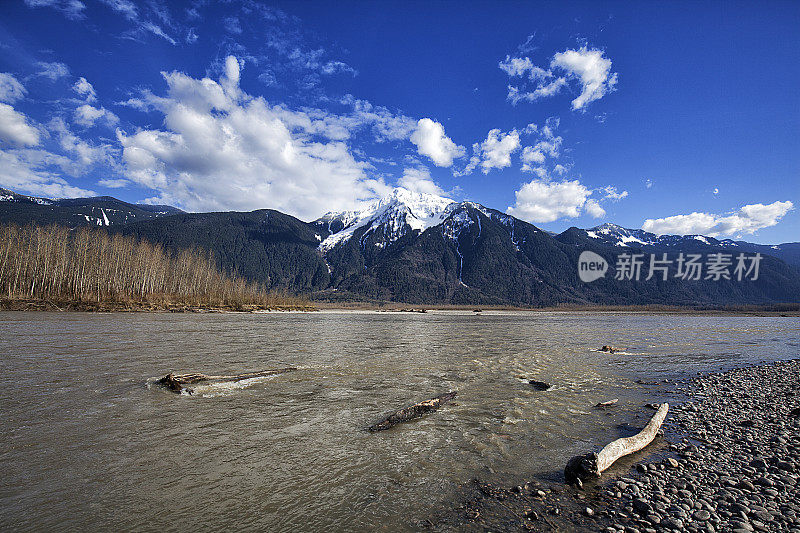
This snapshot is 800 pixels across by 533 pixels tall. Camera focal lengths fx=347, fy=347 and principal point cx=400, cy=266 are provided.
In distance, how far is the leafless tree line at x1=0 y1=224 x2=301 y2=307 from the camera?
7600 centimetres

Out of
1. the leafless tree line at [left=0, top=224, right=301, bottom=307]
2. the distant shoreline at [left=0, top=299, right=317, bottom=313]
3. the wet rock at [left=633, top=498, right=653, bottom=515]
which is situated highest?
the wet rock at [left=633, top=498, right=653, bottom=515]

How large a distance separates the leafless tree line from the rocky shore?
95236 mm

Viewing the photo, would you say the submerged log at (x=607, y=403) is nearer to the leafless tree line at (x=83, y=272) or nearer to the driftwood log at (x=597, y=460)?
the driftwood log at (x=597, y=460)

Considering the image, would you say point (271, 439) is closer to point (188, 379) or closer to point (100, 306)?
point (188, 379)

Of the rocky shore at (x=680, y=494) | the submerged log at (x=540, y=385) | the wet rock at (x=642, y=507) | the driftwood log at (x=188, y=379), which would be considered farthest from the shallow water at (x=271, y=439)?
the wet rock at (x=642, y=507)

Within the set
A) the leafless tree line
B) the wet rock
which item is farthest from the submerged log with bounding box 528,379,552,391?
the leafless tree line

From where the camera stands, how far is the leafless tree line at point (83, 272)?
249ft

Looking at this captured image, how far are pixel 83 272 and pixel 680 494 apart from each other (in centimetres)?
11072

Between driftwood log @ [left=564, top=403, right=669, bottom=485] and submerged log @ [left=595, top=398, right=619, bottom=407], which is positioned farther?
submerged log @ [left=595, top=398, right=619, bottom=407]

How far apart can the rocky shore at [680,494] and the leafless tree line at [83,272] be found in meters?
95.2

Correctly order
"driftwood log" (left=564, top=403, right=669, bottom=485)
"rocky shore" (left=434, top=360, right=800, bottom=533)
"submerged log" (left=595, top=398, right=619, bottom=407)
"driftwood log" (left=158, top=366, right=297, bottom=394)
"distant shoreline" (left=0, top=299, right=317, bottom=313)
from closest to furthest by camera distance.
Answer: "rocky shore" (left=434, top=360, right=800, bottom=533)
"driftwood log" (left=564, top=403, right=669, bottom=485)
"submerged log" (left=595, top=398, right=619, bottom=407)
"driftwood log" (left=158, top=366, right=297, bottom=394)
"distant shoreline" (left=0, top=299, right=317, bottom=313)

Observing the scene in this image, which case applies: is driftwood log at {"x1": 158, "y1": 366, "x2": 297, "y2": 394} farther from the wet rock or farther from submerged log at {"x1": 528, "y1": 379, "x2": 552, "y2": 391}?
the wet rock

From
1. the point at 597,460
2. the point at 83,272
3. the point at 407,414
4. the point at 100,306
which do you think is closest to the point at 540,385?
the point at 407,414

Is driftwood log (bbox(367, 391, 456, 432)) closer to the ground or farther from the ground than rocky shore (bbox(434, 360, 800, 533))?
closer to the ground
